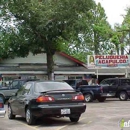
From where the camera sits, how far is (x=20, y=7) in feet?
92.2

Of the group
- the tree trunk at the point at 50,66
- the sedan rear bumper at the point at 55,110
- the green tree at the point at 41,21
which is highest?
the green tree at the point at 41,21

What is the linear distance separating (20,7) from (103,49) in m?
28.4

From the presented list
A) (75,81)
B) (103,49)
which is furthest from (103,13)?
(75,81)

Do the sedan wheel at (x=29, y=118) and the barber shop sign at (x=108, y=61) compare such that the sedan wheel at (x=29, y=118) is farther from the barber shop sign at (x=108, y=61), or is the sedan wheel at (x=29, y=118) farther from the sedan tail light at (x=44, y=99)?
the barber shop sign at (x=108, y=61)

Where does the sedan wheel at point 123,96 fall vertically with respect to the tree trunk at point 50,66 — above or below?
below

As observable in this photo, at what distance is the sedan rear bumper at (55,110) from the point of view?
37.0ft

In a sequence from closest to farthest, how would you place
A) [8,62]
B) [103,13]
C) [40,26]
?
[40,26]
[8,62]
[103,13]

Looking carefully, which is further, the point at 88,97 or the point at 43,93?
the point at 88,97

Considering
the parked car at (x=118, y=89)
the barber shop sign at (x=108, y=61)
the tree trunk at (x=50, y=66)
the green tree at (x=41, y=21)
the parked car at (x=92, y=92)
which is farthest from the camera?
the barber shop sign at (x=108, y=61)

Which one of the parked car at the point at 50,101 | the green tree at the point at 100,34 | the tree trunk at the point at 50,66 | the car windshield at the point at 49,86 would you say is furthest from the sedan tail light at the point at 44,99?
the green tree at the point at 100,34

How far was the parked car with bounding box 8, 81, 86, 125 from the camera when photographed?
448 inches

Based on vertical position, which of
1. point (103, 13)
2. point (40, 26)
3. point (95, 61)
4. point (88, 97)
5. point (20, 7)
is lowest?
point (88, 97)

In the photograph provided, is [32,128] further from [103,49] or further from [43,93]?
[103,49]

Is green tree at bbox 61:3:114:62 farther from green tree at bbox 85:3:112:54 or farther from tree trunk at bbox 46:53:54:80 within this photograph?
tree trunk at bbox 46:53:54:80
